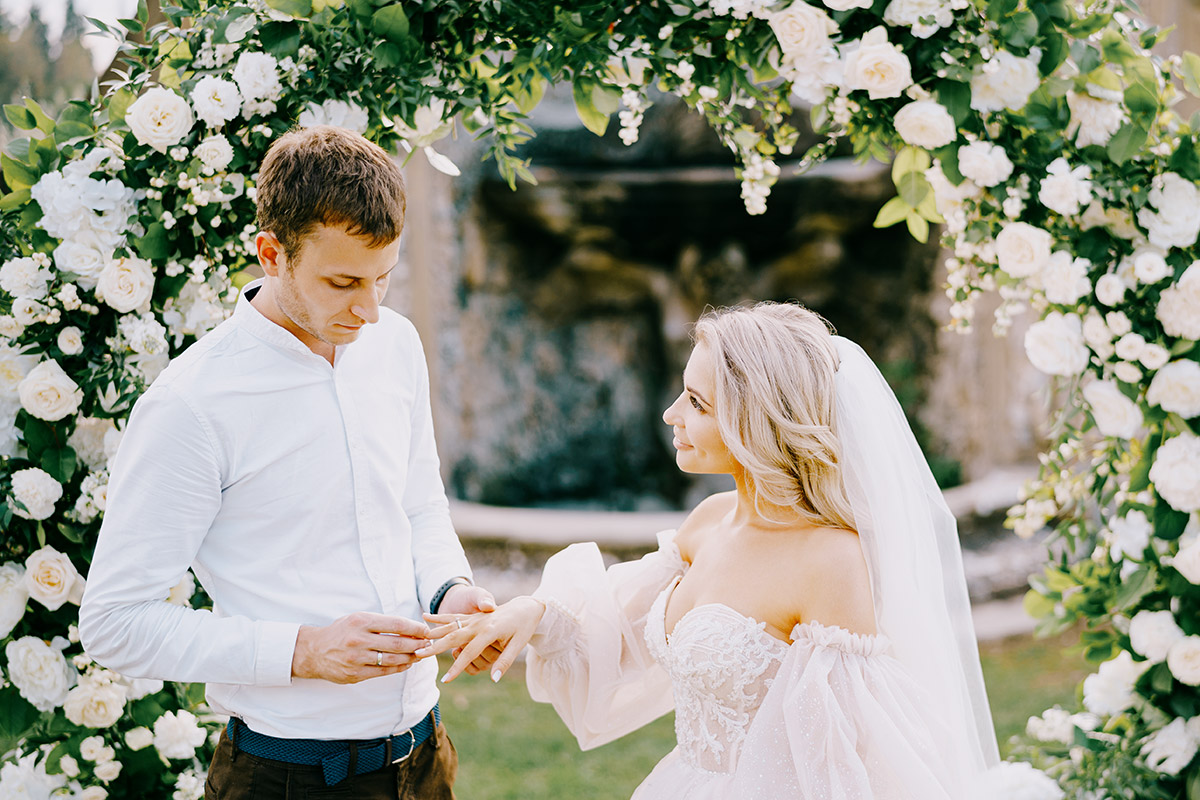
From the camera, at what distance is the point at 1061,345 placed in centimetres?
276

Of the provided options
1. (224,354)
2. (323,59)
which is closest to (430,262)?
(323,59)

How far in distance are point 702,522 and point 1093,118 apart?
139cm

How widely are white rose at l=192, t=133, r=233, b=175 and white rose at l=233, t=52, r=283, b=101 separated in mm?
129

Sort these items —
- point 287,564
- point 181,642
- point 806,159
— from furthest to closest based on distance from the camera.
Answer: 1. point 806,159
2. point 287,564
3. point 181,642

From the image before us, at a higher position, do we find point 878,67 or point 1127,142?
A: point 878,67

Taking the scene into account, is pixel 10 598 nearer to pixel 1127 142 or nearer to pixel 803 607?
pixel 803 607

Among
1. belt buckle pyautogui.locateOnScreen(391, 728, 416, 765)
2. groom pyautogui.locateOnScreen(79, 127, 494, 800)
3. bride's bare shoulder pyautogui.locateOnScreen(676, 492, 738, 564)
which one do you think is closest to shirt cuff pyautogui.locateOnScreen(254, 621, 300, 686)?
groom pyautogui.locateOnScreen(79, 127, 494, 800)

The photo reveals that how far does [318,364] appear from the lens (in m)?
2.32

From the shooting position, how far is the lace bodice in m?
2.31

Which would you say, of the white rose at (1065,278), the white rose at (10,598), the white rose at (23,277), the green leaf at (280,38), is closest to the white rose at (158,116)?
the green leaf at (280,38)

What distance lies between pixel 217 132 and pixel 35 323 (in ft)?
2.15

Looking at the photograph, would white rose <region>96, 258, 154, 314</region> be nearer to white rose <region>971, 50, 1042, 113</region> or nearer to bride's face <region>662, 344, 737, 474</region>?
bride's face <region>662, 344, 737, 474</region>

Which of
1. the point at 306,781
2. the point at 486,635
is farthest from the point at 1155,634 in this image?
the point at 306,781

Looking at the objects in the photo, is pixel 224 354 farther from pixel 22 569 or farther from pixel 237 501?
pixel 22 569
